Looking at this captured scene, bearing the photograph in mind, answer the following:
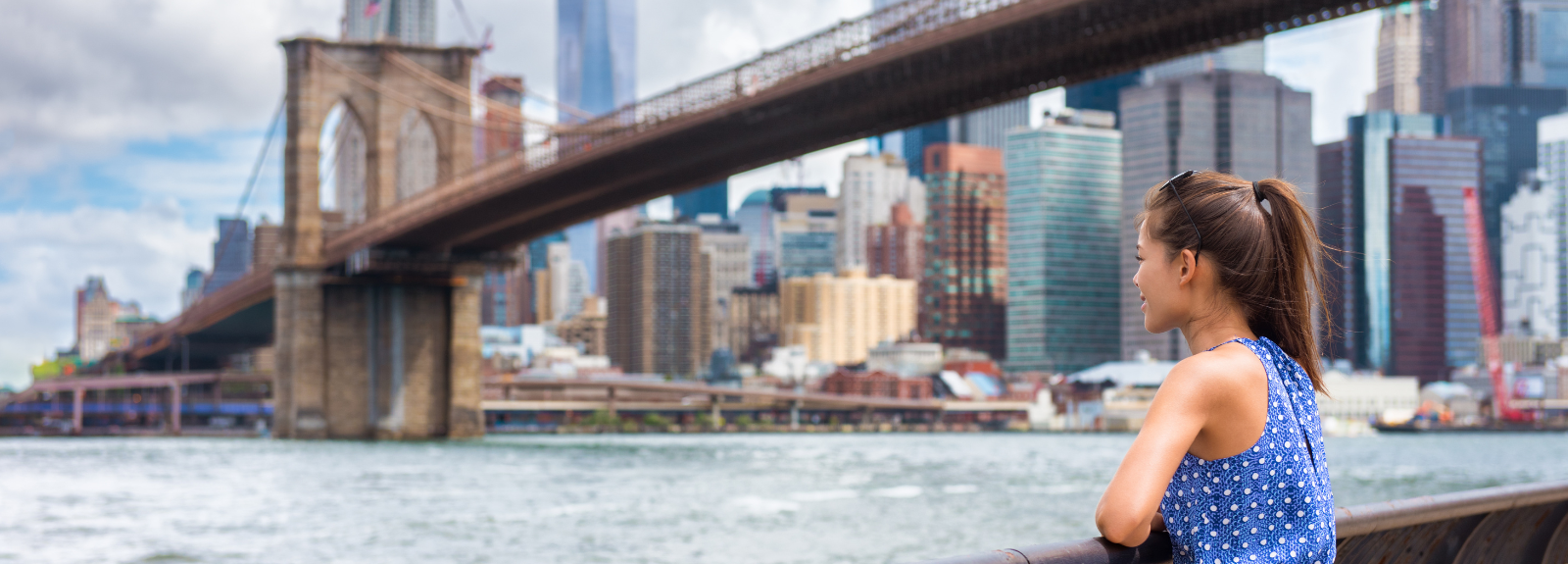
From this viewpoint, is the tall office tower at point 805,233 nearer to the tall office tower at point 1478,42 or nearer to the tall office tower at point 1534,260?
the tall office tower at point 1534,260

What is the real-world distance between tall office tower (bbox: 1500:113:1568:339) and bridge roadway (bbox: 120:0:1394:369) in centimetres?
12576

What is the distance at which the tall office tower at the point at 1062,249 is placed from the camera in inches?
4678

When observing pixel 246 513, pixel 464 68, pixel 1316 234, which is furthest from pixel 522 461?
pixel 1316 234

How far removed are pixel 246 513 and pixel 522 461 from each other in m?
12.5

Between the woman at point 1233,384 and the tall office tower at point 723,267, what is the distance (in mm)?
144080

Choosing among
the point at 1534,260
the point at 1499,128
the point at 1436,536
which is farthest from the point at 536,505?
the point at 1499,128

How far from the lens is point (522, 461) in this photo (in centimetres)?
3033

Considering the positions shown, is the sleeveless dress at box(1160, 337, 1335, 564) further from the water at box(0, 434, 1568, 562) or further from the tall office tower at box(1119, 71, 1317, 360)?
the tall office tower at box(1119, 71, 1317, 360)

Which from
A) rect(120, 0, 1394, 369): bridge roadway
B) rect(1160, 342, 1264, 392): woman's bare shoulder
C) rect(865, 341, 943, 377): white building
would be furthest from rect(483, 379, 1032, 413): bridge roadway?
rect(1160, 342, 1264, 392): woman's bare shoulder

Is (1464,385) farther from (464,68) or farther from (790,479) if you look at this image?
(790,479)

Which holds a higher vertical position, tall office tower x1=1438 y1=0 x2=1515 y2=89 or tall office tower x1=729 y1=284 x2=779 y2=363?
tall office tower x1=1438 y1=0 x2=1515 y2=89

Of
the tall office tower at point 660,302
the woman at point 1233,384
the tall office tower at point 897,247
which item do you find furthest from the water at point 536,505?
the tall office tower at point 897,247

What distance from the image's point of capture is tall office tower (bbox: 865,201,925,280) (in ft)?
517

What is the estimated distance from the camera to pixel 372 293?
41.8 m
